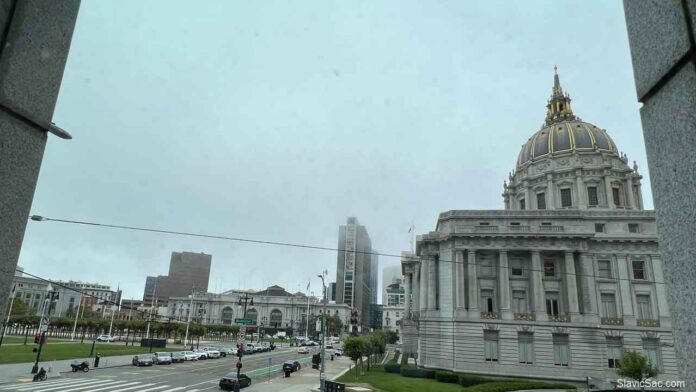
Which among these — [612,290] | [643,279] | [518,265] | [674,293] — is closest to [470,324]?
[518,265]

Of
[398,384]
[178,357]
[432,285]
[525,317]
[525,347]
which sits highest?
[432,285]

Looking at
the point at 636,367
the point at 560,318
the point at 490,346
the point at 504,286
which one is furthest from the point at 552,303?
the point at 636,367

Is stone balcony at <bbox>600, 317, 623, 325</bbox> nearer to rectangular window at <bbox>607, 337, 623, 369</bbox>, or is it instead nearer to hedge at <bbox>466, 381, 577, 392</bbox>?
rectangular window at <bbox>607, 337, 623, 369</bbox>

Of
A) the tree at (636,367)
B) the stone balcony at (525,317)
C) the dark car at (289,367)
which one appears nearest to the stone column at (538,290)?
the stone balcony at (525,317)

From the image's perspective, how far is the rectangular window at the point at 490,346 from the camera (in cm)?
5206

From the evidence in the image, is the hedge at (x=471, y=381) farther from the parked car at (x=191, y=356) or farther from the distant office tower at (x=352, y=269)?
the distant office tower at (x=352, y=269)

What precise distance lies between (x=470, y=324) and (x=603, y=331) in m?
15.3

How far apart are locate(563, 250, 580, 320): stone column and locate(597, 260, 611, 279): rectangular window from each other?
5.02 metres

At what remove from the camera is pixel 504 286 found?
2133 inches

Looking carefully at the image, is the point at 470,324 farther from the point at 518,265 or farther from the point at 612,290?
the point at 612,290

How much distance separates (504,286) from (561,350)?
9327 mm

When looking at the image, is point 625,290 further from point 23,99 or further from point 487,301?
point 23,99

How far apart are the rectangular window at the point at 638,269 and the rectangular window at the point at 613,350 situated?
9128 mm

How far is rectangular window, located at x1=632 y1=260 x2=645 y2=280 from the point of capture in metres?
56.0
